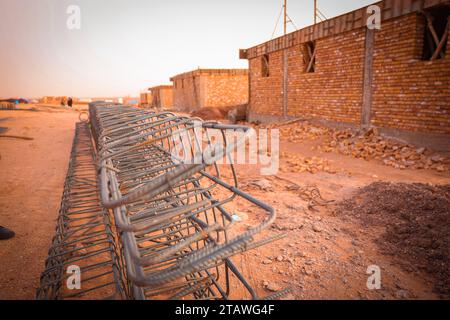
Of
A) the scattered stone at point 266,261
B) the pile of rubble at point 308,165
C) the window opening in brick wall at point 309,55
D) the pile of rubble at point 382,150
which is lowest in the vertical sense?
the scattered stone at point 266,261

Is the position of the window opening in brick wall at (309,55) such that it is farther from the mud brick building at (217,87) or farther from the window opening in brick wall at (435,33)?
the mud brick building at (217,87)

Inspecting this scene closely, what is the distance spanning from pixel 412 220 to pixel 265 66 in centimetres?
1099

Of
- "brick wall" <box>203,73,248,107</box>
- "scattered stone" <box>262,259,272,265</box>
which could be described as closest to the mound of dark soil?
"scattered stone" <box>262,259,272,265</box>

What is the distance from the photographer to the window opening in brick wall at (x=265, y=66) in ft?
41.3

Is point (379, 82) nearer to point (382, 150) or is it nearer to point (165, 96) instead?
point (382, 150)

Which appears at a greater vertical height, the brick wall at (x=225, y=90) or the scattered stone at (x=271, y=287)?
the brick wall at (x=225, y=90)

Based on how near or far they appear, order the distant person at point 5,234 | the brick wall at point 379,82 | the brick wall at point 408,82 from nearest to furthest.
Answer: the distant person at point 5,234 < the brick wall at point 408,82 < the brick wall at point 379,82

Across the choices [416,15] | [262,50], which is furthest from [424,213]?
[262,50]

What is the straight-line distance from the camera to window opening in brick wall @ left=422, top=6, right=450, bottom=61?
6.00 metres

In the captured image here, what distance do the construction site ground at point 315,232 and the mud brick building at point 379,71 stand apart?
4.72 ft

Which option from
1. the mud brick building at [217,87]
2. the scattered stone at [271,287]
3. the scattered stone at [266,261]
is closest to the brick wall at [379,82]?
Result: the scattered stone at [266,261]

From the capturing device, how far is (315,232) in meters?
3.21

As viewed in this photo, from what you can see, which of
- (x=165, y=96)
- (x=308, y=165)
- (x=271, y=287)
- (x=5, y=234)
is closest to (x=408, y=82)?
(x=308, y=165)
